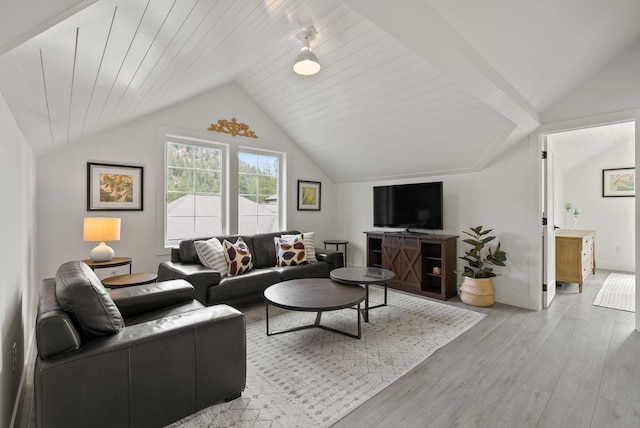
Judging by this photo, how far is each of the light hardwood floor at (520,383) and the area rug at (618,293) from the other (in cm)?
70

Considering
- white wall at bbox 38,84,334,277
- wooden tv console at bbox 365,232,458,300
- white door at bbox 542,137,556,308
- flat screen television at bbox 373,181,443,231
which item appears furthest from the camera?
flat screen television at bbox 373,181,443,231

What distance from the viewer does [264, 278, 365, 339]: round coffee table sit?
2.47 metres

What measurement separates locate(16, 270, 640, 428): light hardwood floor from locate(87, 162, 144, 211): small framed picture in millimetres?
1820

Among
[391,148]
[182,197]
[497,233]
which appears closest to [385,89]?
[391,148]

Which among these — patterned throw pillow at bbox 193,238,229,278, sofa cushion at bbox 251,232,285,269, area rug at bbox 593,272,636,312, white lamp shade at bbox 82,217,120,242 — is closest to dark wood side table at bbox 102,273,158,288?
white lamp shade at bbox 82,217,120,242

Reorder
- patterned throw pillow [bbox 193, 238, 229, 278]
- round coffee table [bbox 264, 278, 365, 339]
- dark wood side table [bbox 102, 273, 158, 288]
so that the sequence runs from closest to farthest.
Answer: round coffee table [bbox 264, 278, 365, 339] < dark wood side table [bbox 102, 273, 158, 288] < patterned throw pillow [bbox 193, 238, 229, 278]

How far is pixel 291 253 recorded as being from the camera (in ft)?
13.6

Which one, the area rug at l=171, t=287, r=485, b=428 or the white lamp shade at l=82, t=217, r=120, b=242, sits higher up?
the white lamp shade at l=82, t=217, r=120, b=242

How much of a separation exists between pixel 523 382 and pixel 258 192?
398cm

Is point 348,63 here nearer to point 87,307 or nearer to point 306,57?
point 306,57

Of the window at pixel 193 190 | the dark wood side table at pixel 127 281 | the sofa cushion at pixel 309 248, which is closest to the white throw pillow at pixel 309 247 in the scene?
the sofa cushion at pixel 309 248

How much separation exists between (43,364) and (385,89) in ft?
11.3

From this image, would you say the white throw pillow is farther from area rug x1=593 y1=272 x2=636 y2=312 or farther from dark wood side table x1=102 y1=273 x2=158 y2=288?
area rug x1=593 y1=272 x2=636 y2=312

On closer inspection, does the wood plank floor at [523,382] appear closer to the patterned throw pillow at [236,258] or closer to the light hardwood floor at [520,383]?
the light hardwood floor at [520,383]
